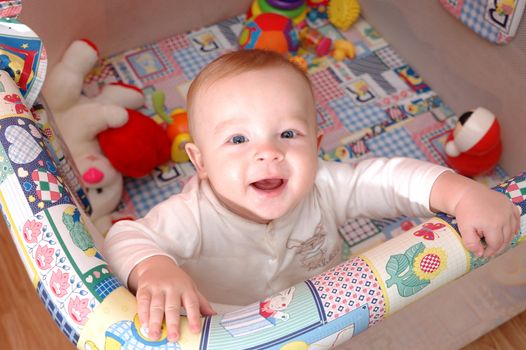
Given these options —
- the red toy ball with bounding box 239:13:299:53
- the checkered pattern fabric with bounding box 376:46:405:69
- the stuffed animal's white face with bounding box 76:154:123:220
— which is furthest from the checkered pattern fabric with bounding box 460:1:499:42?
the stuffed animal's white face with bounding box 76:154:123:220

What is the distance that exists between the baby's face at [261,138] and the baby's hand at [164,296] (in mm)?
123

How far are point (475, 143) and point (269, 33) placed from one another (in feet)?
1.56

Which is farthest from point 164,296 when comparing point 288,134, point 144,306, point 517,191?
point 517,191

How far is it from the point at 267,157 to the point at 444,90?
73 cm

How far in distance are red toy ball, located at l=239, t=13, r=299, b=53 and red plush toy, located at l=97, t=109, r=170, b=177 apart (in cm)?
30

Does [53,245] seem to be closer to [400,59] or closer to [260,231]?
[260,231]

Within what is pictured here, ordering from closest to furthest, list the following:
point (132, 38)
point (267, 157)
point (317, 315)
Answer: point (317, 315) → point (267, 157) → point (132, 38)

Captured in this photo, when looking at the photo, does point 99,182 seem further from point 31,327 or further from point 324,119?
point 324,119

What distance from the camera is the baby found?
23.3 inches

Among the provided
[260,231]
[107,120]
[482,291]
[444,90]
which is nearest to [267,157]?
[260,231]

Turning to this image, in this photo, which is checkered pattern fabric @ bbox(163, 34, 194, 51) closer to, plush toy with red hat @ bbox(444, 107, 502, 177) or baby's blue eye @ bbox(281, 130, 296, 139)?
plush toy with red hat @ bbox(444, 107, 502, 177)

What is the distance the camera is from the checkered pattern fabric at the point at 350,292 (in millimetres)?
528

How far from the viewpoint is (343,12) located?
1.35 m

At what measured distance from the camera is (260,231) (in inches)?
30.5
